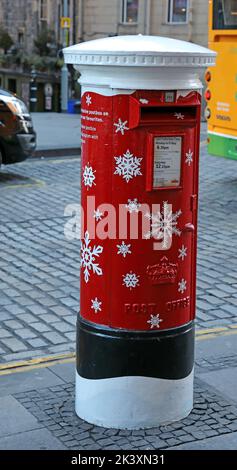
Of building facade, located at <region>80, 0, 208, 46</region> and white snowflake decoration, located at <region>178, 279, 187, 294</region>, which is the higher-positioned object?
building facade, located at <region>80, 0, 208, 46</region>

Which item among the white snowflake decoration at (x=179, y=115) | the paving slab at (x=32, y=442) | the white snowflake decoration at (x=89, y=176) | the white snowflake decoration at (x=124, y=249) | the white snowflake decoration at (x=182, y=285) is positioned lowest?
the paving slab at (x=32, y=442)

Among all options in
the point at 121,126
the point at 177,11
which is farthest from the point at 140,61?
the point at 177,11

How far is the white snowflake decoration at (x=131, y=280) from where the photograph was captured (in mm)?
4398

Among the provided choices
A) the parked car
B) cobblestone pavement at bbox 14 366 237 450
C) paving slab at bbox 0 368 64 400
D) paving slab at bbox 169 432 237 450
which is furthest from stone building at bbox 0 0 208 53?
paving slab at bbox 169 432 237 450

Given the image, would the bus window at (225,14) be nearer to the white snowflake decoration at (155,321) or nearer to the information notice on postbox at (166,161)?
the information notice on postbox at (166,161)

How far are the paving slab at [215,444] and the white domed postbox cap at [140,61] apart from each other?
6.08 feet

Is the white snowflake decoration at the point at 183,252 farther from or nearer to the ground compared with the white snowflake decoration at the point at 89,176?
nearer to the ground

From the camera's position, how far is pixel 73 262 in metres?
8.11

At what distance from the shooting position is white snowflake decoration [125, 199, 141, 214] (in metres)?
4.33

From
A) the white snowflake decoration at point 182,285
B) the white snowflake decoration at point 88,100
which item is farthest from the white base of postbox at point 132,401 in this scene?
the white snowflake decoration at point 88,100

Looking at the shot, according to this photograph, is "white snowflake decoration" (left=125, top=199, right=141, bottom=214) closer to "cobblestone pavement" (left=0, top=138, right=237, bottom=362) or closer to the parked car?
"cobblestone pavement" (left=0, top=138, right=237, bottom=362)

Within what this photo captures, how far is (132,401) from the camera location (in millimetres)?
4504

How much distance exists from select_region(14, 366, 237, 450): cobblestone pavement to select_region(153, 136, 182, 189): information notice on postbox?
4.37 ft

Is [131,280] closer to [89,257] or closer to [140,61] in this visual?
[89,257]
